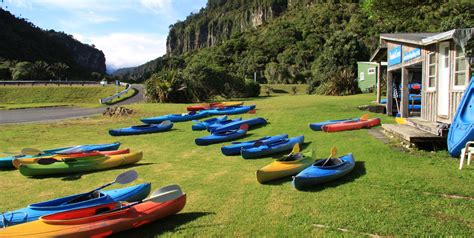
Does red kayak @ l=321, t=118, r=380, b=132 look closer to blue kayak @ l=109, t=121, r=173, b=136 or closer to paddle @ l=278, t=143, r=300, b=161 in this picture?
paddle @ l=278, t=143, r=300, b=161

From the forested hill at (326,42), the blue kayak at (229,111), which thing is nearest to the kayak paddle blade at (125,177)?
the forested hill at (326,42)

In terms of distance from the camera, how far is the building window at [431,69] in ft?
38.5

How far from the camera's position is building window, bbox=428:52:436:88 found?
1173 centimetres

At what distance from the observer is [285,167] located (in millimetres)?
8133

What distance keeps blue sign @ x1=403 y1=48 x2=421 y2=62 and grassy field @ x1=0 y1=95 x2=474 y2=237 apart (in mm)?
3553

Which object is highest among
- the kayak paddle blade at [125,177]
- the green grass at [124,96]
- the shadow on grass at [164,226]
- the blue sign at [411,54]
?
the blue sign at [411,54]

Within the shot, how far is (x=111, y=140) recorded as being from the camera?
15609 millimetres

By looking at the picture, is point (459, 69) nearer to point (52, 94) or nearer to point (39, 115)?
point (39, 115)

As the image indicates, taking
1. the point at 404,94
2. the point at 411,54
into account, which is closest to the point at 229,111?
the point at 404,94

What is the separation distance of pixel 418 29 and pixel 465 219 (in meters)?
56.4

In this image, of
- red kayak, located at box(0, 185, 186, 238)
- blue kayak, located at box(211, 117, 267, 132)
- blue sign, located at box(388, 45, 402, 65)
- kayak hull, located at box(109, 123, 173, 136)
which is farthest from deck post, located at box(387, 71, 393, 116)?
red kayak, located at box(0, 185, 186, 238)

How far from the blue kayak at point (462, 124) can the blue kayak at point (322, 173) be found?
8.11ft

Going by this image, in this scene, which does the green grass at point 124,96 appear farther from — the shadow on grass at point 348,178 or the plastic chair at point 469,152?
the plastic chair at point 469,152

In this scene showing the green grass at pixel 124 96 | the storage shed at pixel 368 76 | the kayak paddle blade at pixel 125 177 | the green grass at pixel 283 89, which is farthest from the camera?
the green grass at pixel 283 89
